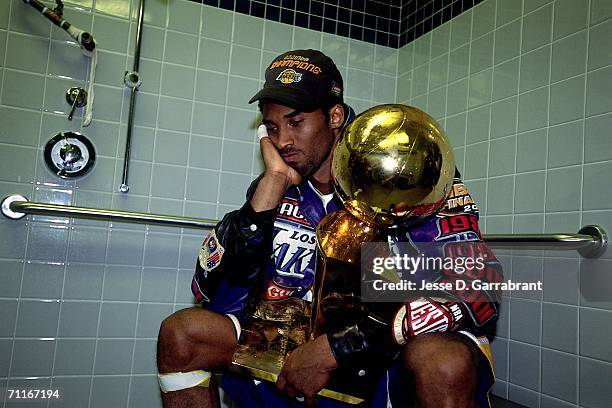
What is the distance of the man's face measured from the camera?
1.17 m

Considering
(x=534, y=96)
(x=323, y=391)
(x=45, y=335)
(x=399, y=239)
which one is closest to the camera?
(x=323, y=391)

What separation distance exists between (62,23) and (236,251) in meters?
1.00

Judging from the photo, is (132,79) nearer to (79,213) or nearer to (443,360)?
(79,213)

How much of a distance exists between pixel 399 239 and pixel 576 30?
792 millimetres

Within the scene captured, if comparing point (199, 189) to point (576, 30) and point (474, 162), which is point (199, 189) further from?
point (576, 30)

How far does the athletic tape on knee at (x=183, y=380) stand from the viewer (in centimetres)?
96

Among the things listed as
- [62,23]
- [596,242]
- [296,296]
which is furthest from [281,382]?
[62,23]

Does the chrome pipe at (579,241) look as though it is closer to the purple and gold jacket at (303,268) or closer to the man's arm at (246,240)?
the purple and gold jacket at (303,268)

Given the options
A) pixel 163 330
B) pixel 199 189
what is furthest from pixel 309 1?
pixel 163 330

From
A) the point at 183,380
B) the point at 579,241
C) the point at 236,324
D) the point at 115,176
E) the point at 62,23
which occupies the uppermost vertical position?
the point at 62,23

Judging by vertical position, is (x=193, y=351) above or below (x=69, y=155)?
below

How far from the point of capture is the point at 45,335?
1.55m

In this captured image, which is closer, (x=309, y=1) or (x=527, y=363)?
(x=527, y=363)

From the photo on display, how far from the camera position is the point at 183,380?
0.96m
